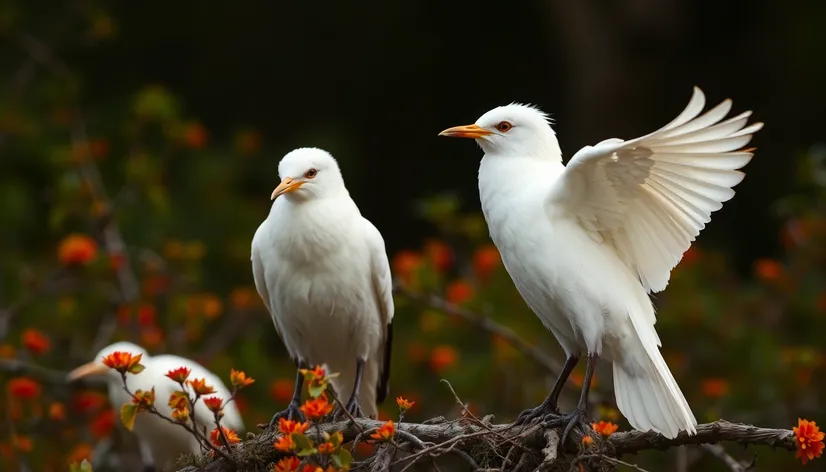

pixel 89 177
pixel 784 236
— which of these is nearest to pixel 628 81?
pixel 784 236

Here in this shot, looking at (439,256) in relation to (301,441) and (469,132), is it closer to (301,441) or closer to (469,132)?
(469,132)

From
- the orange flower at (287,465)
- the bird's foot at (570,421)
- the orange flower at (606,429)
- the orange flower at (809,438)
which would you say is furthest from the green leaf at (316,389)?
the orange flower at (809,438)

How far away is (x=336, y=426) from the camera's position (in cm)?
465

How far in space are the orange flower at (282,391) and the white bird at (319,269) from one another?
144 centimetres

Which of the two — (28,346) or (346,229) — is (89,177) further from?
(346,229)

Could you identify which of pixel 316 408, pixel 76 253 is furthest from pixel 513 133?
pixel 76 253

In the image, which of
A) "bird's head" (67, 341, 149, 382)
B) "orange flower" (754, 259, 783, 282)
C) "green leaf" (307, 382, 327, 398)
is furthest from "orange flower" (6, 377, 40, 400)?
"orange flower" (754, 259, 783, 282)

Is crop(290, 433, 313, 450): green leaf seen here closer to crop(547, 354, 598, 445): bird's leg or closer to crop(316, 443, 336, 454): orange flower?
crop(316, 443, 336, 454): orange flower

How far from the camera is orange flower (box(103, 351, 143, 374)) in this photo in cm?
380

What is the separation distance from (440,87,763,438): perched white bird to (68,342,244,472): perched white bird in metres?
2.16

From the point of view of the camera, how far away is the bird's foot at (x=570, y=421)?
14.5 ft

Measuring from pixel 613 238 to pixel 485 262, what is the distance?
10.8ft

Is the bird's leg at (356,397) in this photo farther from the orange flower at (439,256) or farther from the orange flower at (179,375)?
the orange flower at (179,375)

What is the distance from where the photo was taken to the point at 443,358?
7164mm
